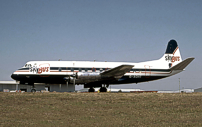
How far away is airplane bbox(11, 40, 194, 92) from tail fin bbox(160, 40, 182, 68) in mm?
1497

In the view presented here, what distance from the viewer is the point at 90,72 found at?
28.8 m

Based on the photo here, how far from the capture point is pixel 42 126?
31.6 ft

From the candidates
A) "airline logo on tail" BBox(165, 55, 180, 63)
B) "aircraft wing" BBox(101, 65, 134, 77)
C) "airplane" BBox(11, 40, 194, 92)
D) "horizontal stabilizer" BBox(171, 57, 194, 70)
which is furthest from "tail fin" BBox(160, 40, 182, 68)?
"aircraft wing" BBox(101, 65, 134, 77)

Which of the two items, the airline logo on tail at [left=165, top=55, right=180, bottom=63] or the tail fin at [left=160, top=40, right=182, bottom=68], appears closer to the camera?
the tail fin at [left=160, top=40, right=182, bottom=68]

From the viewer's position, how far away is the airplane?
28.5 metres

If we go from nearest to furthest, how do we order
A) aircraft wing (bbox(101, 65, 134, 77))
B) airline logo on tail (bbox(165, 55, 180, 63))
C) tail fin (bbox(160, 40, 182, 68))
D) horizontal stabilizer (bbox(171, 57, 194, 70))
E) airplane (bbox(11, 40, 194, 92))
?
aircraft wing (bbox(101, 65, 134, 77)), airplane (bbox(11, 40, 194, 92)), horizontal stabilizer (bbox(171, 57, 194, 70)), tail fin (bbox(160, 40, 182, 68)), airline logo on tail (bbox(165, 55, 180, 63))

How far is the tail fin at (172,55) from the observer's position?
34.9m

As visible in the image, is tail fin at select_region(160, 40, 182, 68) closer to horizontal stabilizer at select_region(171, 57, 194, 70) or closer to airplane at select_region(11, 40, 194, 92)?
horizontal stabilizer at select_region(171, 57, 194, 70)

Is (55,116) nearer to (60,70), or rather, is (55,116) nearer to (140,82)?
(60,70)

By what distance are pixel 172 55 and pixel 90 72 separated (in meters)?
14.1

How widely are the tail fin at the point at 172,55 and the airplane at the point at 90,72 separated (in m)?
1.50

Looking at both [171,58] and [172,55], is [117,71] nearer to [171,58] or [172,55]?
[171,58]

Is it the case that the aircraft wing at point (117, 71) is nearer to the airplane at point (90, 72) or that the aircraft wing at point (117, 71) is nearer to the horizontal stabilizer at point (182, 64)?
the airplane at point (90, 72)

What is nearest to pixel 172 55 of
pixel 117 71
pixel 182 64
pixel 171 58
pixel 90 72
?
pixel 171 58
